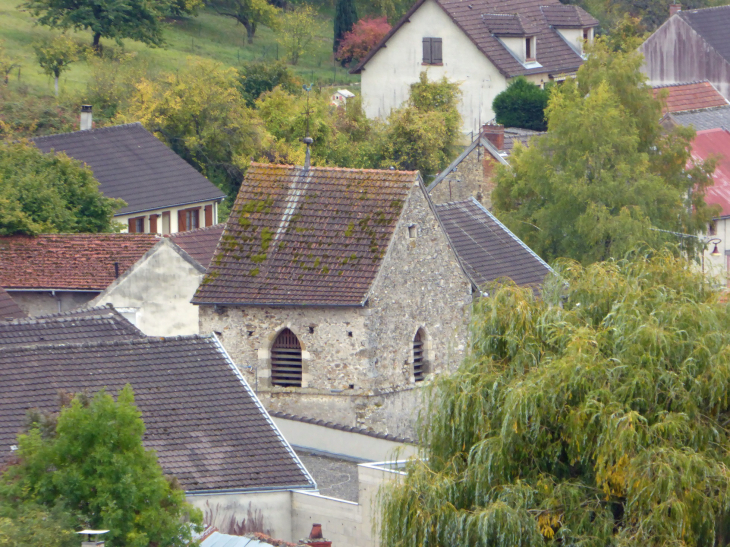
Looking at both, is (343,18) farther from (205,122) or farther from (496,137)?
(496,137)

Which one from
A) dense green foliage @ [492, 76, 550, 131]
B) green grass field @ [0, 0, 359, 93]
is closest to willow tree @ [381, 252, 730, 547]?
dense green foliage @ [492, 76, 550, 131]

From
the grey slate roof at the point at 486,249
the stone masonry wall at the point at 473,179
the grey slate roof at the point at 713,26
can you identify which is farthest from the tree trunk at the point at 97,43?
the grey slate roof at the point at 486,249

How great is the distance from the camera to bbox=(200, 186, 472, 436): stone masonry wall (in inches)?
1104

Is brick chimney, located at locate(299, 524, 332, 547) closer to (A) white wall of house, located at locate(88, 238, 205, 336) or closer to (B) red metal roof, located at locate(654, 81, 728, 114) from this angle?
(A) white wall of house, located at locate(88, 238, 205, 336)

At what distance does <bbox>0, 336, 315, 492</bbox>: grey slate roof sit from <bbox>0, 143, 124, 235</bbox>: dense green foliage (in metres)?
16.3

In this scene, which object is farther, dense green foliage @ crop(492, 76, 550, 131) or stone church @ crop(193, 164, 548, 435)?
dense green foliage @ crop(492, 76, 550, 131)

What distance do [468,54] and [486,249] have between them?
25.8 meters

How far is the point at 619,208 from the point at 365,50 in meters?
37.0

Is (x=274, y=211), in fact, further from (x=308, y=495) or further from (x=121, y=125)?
(x=121, y=125)

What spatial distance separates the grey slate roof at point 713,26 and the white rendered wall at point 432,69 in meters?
10.7

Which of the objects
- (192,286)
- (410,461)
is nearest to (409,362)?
(192,286)

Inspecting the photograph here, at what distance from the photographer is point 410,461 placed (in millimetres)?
18797

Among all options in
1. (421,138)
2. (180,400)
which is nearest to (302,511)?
(180,400)

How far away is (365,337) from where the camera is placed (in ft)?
91.7
